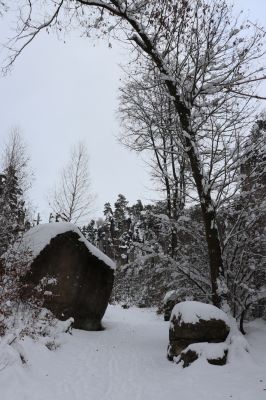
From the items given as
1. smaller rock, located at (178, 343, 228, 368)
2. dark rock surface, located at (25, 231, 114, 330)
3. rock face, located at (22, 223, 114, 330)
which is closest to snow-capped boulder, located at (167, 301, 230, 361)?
smaller rock, located at (178, 343, 228, 368)

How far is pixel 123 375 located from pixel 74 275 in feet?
15.0

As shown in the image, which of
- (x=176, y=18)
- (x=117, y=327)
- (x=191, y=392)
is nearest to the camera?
(x=191, y=392)

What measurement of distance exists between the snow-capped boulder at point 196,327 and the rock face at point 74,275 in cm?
360

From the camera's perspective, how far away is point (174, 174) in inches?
650

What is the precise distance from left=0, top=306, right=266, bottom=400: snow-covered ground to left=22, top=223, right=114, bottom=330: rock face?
1.57m

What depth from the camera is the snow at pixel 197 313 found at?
8.05 m

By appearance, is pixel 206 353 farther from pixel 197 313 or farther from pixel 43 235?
pixel 43 235

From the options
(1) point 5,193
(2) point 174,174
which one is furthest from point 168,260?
(1) point 5,193

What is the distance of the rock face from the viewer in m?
10.7

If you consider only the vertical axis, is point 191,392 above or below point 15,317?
below

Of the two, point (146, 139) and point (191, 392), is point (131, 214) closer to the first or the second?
point (146, 139)

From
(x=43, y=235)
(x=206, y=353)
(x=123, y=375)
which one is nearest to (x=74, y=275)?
(x=43, y=235)

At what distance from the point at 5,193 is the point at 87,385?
37.8 ft

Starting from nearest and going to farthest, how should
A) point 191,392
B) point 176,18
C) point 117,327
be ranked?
point 191,392, point 176,18, point 117,327
